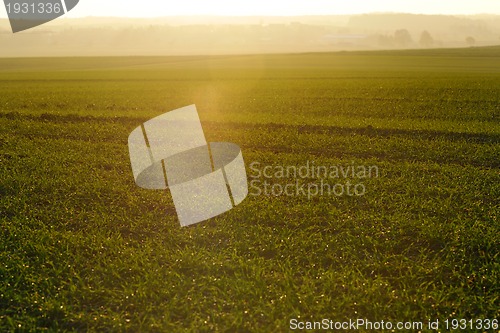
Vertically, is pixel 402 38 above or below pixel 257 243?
below

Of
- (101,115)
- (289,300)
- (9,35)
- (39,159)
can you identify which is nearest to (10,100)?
(101,115)

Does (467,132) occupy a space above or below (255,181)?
below

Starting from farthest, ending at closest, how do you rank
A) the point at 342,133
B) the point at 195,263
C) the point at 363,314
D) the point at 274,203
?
the point at 342,133 → the point at 274,203 → the point at 195,263 → the point at 363,314

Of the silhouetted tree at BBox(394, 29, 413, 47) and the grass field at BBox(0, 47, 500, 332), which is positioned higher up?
the grass field at BBox(0, 47, 500, 332)

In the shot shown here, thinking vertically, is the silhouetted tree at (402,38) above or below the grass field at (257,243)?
below

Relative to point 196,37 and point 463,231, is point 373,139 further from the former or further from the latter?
point 196,37

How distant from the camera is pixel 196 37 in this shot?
176625 mm

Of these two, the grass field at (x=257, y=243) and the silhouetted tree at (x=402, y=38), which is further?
the silhouetted tree at (x=402, y=38)

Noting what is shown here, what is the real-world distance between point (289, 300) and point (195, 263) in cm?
173

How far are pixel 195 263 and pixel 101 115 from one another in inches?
611

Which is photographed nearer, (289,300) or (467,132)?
(289,300)

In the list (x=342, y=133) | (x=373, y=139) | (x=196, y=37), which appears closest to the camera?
(x=373, y=139)

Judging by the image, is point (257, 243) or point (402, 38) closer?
point (257, 243)

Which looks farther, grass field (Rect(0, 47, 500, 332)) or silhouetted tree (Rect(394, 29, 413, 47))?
silhouetted tree (Rect(394, 29, 413, 47))
